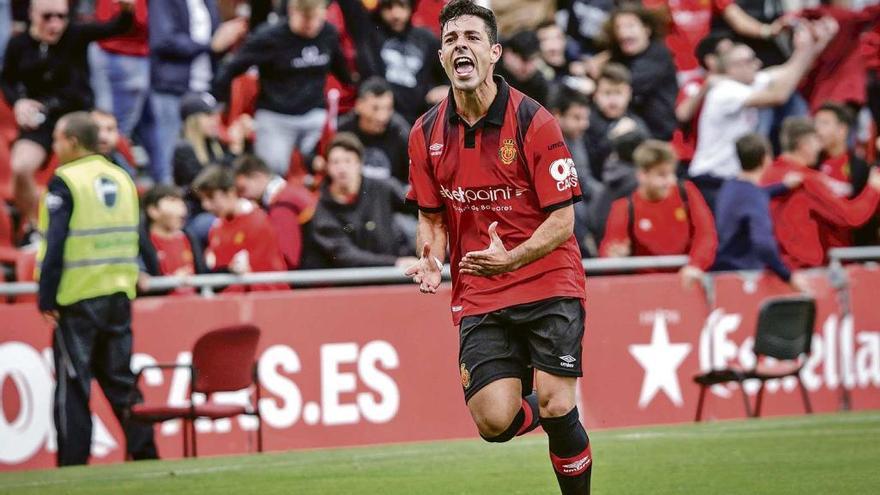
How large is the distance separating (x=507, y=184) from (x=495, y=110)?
366mm

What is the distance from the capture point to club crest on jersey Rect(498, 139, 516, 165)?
26.6 ft

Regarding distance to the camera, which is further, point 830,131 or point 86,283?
point 830,131

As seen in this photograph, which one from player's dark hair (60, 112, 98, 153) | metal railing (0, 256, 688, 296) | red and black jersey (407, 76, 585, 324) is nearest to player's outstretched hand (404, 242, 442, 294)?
red and black jersey (407, 76, 585, 324)

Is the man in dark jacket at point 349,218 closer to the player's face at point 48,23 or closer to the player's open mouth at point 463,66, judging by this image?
the player's face at point 48,23

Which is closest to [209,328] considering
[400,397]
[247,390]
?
[247,390]

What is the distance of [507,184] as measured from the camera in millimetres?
8125

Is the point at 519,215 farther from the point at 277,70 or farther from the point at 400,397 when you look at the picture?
the point at 277,70

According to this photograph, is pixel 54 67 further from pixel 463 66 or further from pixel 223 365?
pixel 463 66

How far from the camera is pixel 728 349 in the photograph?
48.6ft

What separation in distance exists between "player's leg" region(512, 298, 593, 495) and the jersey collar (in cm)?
91

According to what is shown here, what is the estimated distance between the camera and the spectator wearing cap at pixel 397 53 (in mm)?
16156

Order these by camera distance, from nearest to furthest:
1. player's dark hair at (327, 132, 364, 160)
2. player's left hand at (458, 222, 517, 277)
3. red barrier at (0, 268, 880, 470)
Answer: player's left hand at (458, 222, 517, 277)
red barrier at (0, 268, 880, 470)
player's dark hair at (327, 132, 364, 160)

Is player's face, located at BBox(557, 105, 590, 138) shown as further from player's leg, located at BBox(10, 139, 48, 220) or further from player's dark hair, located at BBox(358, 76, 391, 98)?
player's leg, located at BBox(10, 139, 48, 220)

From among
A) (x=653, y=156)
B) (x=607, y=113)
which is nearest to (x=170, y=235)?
(x=653, y=156)
